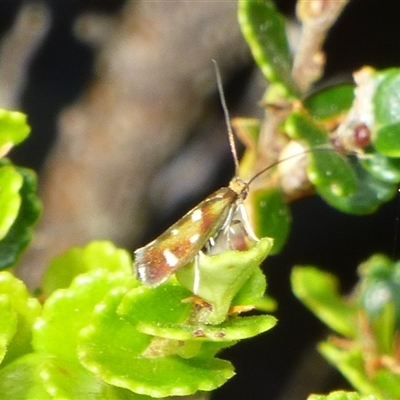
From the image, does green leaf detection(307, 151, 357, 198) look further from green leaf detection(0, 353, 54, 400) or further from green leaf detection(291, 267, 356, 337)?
green leaf detection(0, 353, 54, 400)

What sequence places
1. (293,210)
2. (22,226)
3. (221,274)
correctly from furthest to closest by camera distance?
(293,210), (22,226), (221,274)

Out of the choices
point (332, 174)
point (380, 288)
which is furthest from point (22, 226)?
point (380, 288)

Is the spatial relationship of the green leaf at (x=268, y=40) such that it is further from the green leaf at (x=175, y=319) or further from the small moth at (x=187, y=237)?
the green leaf at (x=175, y=319)

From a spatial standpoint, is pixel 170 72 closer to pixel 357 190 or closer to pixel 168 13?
pixel 168 13

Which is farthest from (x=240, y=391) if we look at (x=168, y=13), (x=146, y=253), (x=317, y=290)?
(x=146, y=253)

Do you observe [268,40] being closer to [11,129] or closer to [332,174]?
[332,174]

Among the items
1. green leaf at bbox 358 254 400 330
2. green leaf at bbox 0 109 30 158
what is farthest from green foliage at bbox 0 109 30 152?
green leaf at bbox 358 254 400 330
